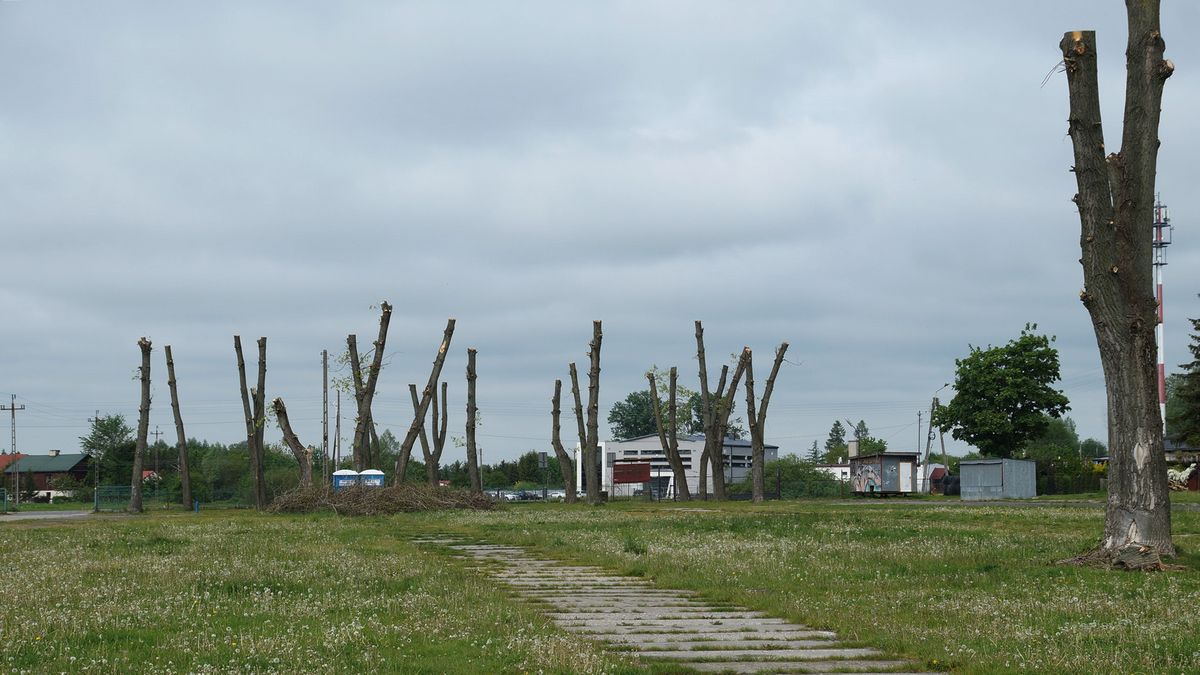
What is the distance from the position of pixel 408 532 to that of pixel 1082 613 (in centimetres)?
2255

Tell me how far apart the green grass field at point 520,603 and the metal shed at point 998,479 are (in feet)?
138

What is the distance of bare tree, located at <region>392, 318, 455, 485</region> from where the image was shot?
57000 millimetres

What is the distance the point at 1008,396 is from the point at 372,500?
48519mm

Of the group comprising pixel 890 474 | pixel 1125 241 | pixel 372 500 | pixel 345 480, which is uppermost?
pixel 1125 241

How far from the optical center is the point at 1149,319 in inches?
728

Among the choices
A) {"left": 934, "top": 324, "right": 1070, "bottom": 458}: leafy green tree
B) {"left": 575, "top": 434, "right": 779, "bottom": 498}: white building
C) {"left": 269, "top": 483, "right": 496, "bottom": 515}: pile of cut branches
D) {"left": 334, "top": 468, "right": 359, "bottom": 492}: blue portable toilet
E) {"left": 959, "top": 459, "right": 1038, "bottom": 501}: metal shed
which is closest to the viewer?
{"left": 269, "top": 483, "right": 496, "bottom": 515}: pile of cut branches

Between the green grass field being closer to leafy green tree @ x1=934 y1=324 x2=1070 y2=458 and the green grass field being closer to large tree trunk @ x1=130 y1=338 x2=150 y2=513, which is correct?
large tree trunk @ x1=130 y1=338 x2=150 y2=513

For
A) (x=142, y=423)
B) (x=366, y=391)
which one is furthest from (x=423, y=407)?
(x=142, y=423)

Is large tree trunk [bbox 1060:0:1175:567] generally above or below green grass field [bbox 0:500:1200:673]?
above

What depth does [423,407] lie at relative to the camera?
59.3 meters

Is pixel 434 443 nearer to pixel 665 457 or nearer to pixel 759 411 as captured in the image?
pixel 759 411

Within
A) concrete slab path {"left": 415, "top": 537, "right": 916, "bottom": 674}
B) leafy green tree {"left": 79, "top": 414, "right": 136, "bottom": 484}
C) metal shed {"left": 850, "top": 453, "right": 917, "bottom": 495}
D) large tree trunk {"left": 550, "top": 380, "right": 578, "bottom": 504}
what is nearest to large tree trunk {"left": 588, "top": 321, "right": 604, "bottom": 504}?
large tree trunk {"left": 550, "top": 380, "right": 578, "bottom": 504}

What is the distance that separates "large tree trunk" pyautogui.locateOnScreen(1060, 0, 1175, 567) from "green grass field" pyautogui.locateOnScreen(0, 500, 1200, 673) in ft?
6.56

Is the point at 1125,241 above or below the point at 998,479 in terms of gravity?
above
